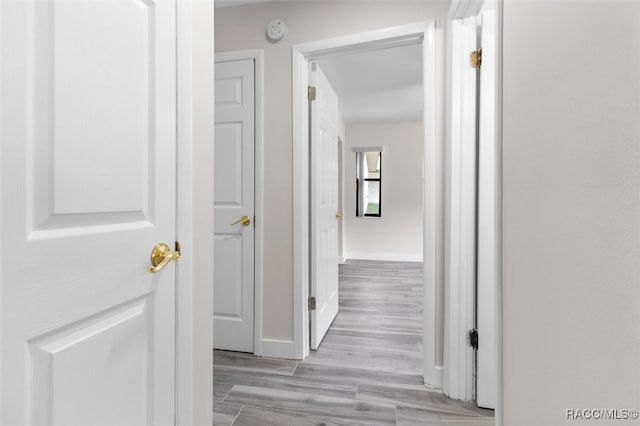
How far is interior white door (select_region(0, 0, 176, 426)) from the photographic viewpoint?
1.99 feet

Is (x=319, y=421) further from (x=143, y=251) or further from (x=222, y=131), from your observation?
(x=222, y=131)

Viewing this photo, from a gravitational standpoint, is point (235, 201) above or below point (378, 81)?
below

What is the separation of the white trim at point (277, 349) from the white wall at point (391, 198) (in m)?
4.32

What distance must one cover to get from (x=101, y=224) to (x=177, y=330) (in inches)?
17.0

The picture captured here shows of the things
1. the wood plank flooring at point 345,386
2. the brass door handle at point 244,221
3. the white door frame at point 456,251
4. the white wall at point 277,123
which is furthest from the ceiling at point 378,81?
the wood plank flooring at point 345,386

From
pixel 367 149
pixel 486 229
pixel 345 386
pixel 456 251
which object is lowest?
pixel 345 386

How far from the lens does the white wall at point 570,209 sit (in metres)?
0.55

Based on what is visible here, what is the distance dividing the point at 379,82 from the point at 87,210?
3.99 meters

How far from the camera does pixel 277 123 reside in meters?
2.27

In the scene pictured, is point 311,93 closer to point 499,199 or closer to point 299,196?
point 299,196

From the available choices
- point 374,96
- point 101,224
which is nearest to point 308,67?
point 101,224

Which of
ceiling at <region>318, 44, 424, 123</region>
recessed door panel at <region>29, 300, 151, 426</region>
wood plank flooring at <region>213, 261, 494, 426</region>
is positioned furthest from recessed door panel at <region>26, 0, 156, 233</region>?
ceiling at <region>318, 44, 424, 123</region>

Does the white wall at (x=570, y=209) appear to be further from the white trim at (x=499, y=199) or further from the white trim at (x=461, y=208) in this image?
the white trim at (x=461, y=208)

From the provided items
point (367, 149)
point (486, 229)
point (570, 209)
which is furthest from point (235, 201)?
point (367, 149)
